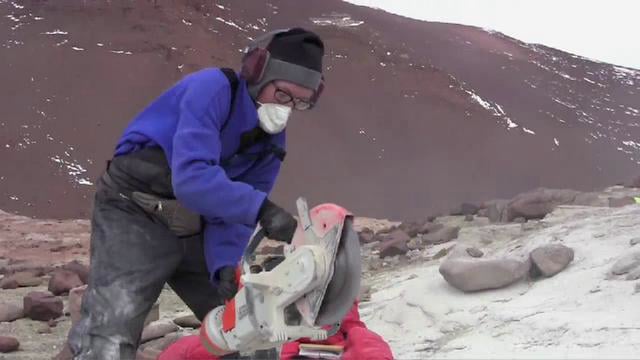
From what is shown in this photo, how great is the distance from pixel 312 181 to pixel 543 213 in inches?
374

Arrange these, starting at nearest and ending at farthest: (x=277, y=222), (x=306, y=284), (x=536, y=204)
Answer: (x=306, y=284) < (x=277, y=222) < (x=536, y=204)

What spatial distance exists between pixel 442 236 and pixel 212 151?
15.0 ft

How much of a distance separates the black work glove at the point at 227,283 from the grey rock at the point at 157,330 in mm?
1747

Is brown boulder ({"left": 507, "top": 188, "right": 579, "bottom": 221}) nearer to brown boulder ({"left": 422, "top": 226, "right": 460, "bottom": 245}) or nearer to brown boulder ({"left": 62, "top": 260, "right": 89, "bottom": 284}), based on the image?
brown boulder ({"left": 422, "top": 226, "right": 460, "bottom": 245})

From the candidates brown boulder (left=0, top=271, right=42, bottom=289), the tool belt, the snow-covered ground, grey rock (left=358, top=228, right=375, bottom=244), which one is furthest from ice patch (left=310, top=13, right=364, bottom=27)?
the tool belt

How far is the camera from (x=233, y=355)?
2.36 metres

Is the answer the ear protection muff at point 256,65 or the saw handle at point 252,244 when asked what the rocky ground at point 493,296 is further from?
the ear protection muff at point 256,65

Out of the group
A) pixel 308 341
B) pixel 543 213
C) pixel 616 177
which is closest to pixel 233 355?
pixel 308 341

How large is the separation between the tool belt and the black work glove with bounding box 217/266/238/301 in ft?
0.57

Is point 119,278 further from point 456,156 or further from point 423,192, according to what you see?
point 456,156

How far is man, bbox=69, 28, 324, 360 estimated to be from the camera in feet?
6.38

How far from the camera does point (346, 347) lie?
2424 mm

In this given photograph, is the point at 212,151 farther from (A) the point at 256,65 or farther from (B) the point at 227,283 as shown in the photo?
(B) the point at 227,283

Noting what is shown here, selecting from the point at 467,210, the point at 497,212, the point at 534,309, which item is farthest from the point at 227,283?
the point at 467,210
